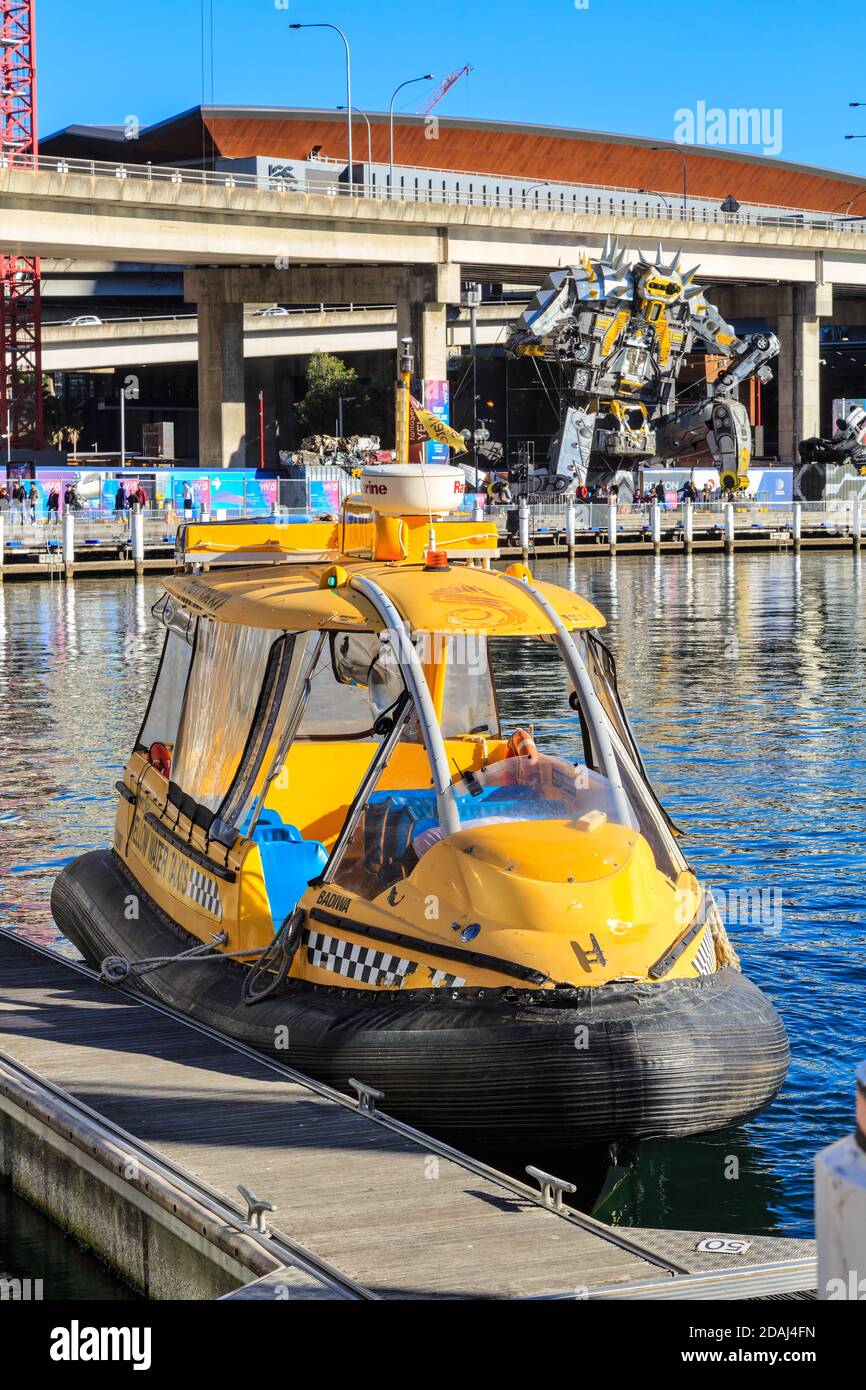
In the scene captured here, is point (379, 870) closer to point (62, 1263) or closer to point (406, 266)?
point (62, 1263)

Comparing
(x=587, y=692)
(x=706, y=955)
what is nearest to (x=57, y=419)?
(x=587, y=692)

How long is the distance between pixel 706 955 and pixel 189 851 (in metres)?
3.64

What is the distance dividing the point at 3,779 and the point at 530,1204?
16464mm

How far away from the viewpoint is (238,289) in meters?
81.6

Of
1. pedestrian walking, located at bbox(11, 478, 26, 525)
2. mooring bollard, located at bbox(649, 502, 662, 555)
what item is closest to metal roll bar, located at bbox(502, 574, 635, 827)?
pedestrian walking, located at bbox(11, 478, 26, 525)

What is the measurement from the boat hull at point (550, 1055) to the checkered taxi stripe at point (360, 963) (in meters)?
0.09

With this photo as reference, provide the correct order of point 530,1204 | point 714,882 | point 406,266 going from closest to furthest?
point 530,1204 < point 714,882 < point 406,266

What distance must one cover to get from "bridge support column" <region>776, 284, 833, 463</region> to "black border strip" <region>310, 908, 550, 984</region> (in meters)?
86.2

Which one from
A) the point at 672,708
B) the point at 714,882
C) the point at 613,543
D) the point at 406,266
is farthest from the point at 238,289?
Result: the point at 714,882

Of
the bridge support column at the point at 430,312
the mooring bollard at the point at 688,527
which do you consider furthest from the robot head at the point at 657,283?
the mooring bollard at the point at 688,527

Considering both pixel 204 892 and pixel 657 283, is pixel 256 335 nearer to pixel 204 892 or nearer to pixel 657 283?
pixel 657 283

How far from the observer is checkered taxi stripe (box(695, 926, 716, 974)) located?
10.4 m

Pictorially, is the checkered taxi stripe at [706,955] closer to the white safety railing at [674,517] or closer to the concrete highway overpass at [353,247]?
the white safety railing at [674,517]

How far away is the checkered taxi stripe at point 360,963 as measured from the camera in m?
10.2
